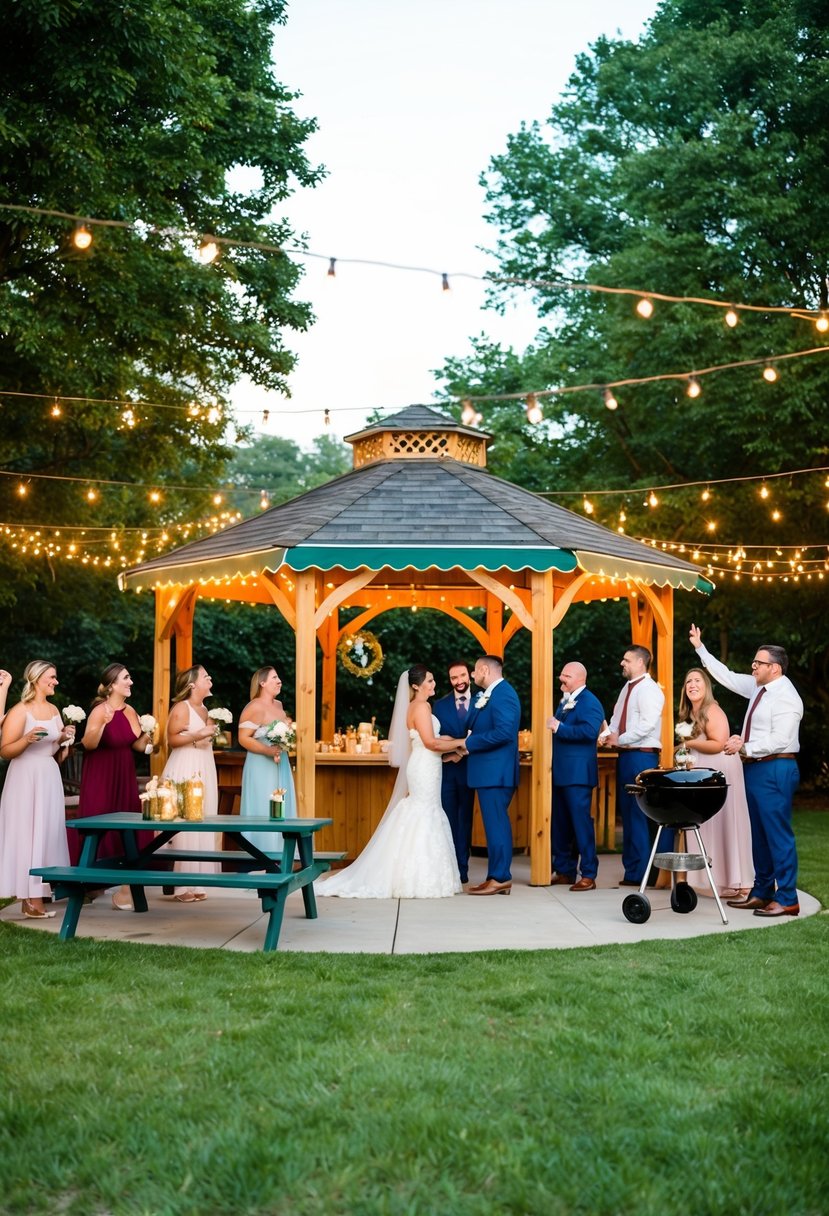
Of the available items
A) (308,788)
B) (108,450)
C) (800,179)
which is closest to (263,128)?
(108,450)

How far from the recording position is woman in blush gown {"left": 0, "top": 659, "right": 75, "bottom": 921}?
877cm

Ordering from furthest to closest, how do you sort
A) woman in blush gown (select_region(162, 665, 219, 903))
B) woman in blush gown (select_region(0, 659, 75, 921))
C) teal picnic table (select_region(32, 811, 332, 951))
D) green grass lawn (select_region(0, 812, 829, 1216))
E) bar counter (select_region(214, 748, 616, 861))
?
bar counter (select_region(214, 748, 616, 861))
woman in blush gown (select_region(162, 665, 219, 903))
woman in blush gown (select_region(0, 659, 75, 921))
teal picnic table (select_region(32, 811, 332, 951))
green grass lawn (select_region(0, 812, 829, 1216))

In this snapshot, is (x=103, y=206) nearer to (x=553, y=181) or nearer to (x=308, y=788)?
(x=308, y=788)

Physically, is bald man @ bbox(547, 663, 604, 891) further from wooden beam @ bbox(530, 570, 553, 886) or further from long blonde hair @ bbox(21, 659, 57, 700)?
long blonde hair @ bbox(21, 659, 57, 700)

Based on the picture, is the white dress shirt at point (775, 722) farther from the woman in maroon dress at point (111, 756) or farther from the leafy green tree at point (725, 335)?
the leafy green tree at point (725, 335)

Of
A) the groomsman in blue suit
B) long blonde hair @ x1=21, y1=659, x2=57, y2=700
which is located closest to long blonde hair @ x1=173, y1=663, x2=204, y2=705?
long blonde hair @ x1=21, y1=659, x2=57, y2=700

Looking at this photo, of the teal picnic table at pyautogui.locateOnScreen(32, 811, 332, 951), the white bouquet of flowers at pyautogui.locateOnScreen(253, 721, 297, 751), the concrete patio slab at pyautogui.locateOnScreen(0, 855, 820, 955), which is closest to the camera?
the teal picnic table at pyautogui.locateOnScreen(32, 811, 332, 951)

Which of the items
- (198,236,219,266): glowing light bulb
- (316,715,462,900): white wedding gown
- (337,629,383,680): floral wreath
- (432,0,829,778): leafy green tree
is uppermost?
(432,0,829,778): leafy green tree

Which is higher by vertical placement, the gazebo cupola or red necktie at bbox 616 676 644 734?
the gazebo cupola

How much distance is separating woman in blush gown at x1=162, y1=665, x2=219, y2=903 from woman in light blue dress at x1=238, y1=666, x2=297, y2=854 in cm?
27

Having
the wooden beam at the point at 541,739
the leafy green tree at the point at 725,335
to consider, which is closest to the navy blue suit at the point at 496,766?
the wooden beam at the point at 541,739

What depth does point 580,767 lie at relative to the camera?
1070 centimetres

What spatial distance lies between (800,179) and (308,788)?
13372 millimetres

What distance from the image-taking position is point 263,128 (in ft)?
64.0
